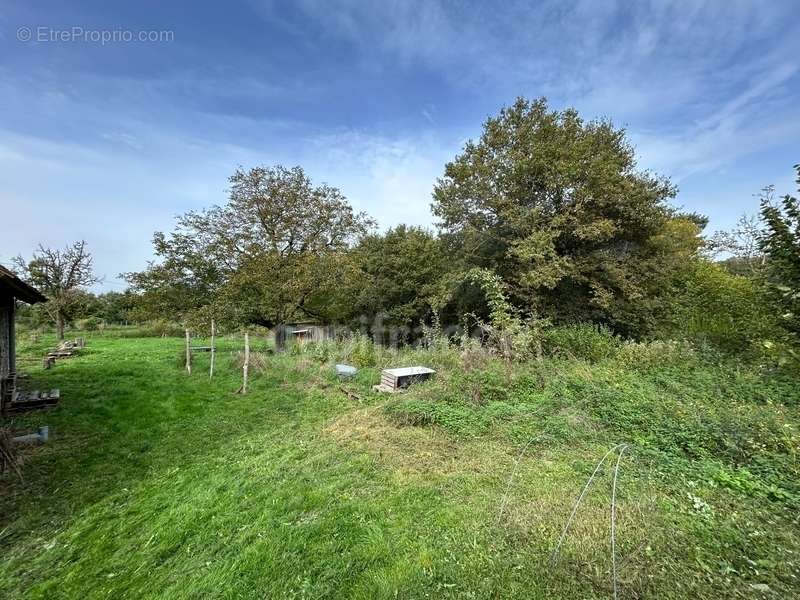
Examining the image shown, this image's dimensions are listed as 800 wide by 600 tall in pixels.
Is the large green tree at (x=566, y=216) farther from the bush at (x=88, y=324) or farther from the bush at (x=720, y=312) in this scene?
the bush at (x=88, y=324)

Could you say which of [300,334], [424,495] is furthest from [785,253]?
[300,334]

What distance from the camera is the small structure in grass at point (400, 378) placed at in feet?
22.2

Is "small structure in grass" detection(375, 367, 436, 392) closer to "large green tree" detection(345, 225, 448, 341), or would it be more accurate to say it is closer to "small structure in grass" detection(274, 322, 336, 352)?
"small structure in grass" detection(274, 322, 336, 352)

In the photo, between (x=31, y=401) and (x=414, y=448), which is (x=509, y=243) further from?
(x=31, y=401)

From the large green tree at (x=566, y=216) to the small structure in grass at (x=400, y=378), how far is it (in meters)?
4.88

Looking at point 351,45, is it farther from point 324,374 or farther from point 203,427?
point 203,427

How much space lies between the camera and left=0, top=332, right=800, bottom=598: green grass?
2.13m

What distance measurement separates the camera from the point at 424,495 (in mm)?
3078

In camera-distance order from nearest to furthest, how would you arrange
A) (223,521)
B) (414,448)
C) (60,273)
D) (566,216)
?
(223,521), (414,448), (566,216), (60,273)

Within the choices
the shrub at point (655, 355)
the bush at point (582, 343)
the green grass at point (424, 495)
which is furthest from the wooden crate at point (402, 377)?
the shrub at point (655, 355)

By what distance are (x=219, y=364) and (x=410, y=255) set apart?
8.59 meters

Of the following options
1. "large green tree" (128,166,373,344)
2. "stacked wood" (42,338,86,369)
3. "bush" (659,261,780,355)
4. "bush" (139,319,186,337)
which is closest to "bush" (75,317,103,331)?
"bush" (139,319,186,337)

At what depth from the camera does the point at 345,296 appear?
14094 millimetres

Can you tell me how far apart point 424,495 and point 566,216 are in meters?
9.37
